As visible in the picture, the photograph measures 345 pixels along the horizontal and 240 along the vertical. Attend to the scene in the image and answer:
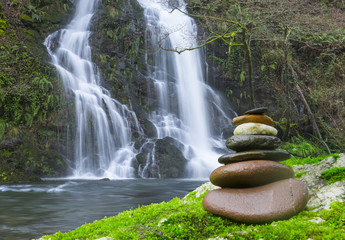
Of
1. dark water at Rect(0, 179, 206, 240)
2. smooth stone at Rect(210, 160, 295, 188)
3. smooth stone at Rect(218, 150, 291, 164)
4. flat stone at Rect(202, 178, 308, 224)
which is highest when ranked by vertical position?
smooth stone at Rect(218, 150, 291, 164)

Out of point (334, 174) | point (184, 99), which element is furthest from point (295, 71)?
point (334, 174)

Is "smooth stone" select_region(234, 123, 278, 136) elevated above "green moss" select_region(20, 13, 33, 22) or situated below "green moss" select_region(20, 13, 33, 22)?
below

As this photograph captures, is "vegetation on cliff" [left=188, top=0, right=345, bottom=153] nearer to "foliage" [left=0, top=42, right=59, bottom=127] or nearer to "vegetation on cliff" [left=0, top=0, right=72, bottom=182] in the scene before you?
"foliage" [left=0, top=42, right=59, bottom=127]

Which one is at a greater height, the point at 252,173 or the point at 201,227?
the point at 252,173

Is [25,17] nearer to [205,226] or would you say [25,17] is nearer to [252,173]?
[252,173]

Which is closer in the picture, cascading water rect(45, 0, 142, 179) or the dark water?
the dark water

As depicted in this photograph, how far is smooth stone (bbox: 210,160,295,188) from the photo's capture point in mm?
3420

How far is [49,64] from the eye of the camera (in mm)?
16750

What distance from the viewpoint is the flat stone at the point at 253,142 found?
379 centimetres

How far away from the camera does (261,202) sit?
123 inches

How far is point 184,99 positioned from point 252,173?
58.6 feet

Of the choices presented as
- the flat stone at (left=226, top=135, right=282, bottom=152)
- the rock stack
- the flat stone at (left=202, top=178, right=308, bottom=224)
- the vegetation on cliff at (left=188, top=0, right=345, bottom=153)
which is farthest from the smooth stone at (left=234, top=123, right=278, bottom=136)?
the vegetation on cliff at (left=188, top=0, right=345, bottom=153)

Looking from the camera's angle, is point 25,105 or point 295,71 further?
point 295,71

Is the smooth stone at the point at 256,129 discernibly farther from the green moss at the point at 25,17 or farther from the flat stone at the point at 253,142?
the green moss at the point at 25,17
